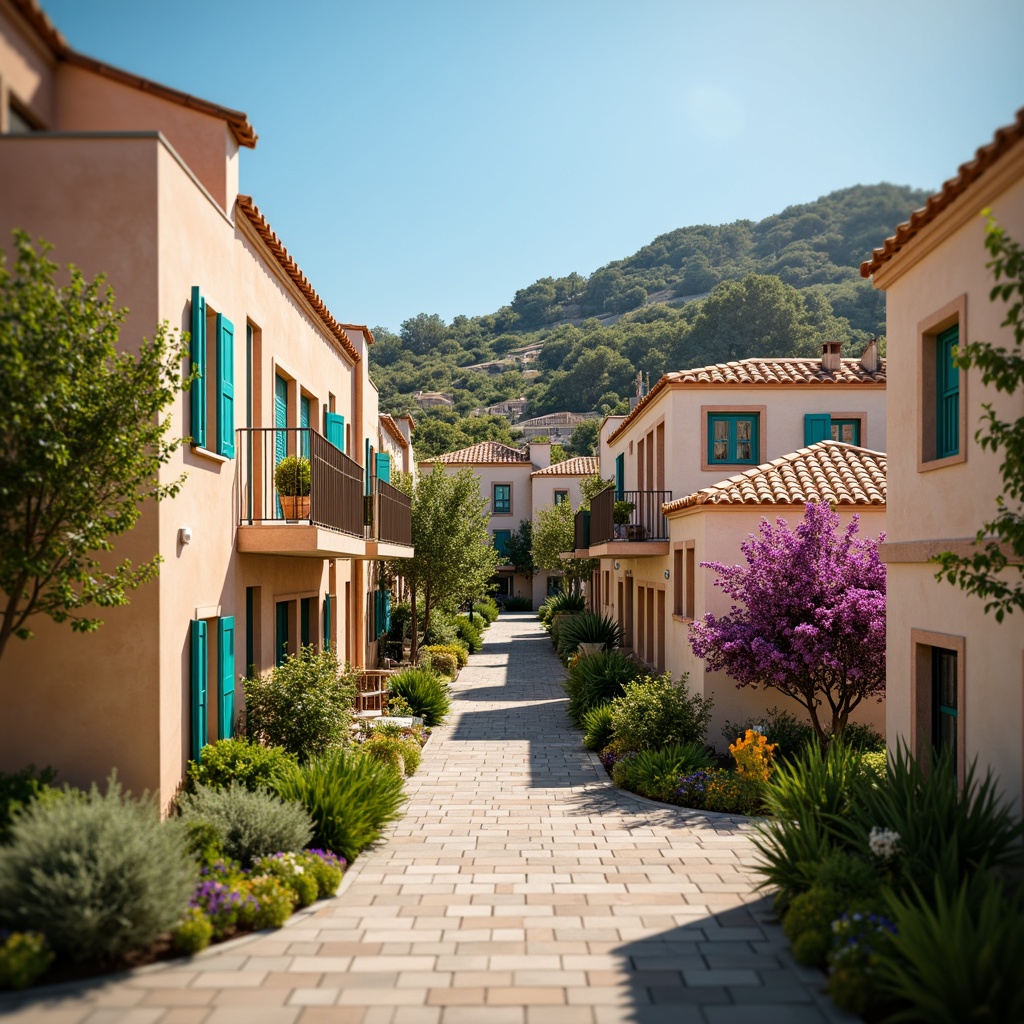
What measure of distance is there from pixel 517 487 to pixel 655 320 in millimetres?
47973

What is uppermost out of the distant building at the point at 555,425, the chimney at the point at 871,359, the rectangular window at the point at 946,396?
the distant building at the point at 555,425

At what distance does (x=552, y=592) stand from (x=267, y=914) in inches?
2075

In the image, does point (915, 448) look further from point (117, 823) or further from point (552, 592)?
point (552, 592)

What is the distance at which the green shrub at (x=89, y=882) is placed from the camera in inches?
258

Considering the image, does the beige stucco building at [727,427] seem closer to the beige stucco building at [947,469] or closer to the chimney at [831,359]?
the chimney at [831,359]

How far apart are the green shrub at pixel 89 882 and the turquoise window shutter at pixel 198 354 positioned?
4.08 m

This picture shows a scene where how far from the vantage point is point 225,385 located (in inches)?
426

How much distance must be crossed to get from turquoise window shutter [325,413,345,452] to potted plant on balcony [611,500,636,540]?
24.0 feet

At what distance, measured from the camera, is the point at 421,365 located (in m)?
119

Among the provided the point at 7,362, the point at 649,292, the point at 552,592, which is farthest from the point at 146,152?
the point at 649,292

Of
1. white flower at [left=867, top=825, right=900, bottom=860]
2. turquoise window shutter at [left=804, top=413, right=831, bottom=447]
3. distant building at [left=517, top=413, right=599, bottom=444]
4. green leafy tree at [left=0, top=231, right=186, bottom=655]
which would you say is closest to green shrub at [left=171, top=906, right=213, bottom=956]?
green leafy tree at [left=0, top=231, right=186, bottom=655]

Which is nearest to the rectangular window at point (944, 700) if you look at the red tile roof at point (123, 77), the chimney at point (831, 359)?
the red tile roof at point (123, 77)

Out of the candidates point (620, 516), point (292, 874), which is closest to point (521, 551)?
point (620, 516)

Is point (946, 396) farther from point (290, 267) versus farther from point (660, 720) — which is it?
point (290, 267)
